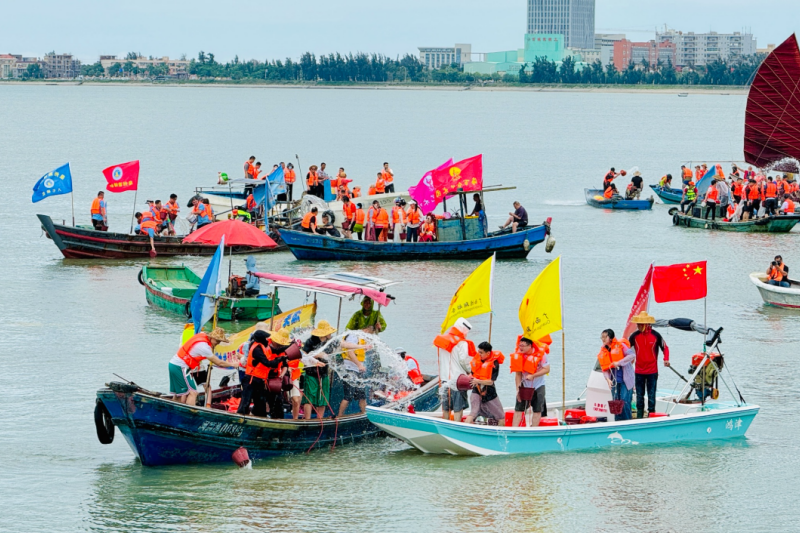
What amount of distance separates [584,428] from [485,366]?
65.5 inches

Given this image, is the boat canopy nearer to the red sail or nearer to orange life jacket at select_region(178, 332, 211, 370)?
orange life jacket at select_region(178, 332, 211, 370)

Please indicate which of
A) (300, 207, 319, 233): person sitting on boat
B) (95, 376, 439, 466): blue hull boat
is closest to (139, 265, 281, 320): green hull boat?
(300, 207, 319, 233): person sitting on boat

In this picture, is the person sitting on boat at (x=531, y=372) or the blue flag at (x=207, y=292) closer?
the person sitting on boat at (x=531, y=372)

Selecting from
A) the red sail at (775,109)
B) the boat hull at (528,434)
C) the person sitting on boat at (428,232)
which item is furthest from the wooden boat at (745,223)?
the boat hull at (528,434)

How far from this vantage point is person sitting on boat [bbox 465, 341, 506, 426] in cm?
1585

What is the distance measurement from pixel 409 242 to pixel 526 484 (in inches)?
742

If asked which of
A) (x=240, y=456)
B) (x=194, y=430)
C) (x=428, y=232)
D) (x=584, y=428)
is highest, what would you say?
(x=428, y=232)

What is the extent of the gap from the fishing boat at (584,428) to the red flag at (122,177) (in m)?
20.1

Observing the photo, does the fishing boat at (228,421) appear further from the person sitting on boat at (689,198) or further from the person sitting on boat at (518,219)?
the person sitting on boat at (689,198)

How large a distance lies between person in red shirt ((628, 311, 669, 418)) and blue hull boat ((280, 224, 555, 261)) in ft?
57.4

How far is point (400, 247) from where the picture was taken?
34281 mm

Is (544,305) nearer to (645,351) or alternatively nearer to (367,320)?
(645,351)

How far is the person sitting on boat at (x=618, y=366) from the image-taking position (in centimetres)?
1647

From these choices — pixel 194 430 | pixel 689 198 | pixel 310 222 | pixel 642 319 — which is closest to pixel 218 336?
pixel 194 430
